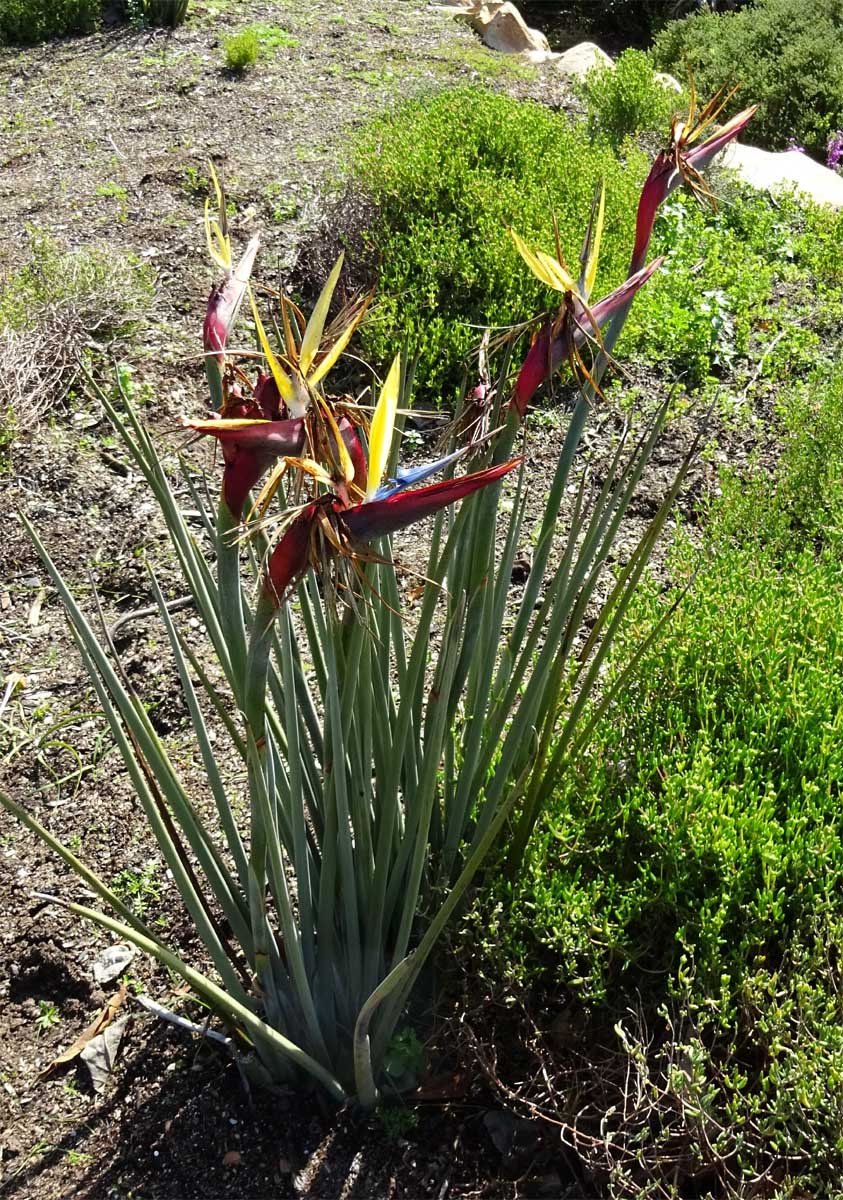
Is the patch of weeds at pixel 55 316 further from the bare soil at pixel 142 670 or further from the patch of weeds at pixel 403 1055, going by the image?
the patch of weeds at pixel 403 1055

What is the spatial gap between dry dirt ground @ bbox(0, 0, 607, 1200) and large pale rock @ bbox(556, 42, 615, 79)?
41 centimetres

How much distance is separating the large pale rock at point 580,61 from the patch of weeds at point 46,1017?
21.2 feet

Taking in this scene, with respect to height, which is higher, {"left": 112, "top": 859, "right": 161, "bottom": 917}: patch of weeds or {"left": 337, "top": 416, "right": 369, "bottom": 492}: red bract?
{"left": 337, "top": 416, "right": 369, "bottom": 492}: red bract

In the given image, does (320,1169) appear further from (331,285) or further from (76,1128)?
(331,285)

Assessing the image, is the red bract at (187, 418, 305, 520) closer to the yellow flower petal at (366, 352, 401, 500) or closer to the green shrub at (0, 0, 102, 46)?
the yellow flower petal at (366, 352, 401, 500)

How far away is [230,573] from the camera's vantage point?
1.10 metres

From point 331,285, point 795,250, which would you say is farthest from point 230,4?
point 331,285

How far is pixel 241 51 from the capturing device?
6.18 meters

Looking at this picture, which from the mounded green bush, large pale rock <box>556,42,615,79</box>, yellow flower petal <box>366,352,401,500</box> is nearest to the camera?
yellow flower petal <box>366,352,401,500</box>

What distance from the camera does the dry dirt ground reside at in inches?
69.5

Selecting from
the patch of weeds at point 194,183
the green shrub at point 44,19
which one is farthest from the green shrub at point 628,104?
the green shrub at point 44,19

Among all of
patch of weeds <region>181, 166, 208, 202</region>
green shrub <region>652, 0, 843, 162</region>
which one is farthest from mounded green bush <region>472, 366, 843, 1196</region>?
green shrub <region>652, 0, 843, 162</region>

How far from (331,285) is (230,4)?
7.36m

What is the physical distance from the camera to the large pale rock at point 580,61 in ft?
22.6
